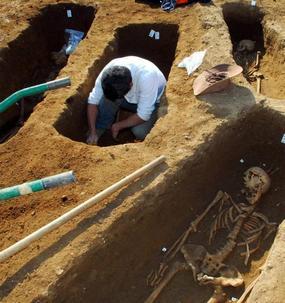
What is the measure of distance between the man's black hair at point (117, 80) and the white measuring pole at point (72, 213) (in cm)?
124

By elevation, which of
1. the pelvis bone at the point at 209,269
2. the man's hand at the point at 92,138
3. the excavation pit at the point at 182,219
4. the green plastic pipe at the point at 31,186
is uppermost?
the green plastic pipe at the point at 31,186

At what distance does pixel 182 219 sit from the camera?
7.02 meters

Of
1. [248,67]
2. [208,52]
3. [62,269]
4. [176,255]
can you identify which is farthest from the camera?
[248,67]

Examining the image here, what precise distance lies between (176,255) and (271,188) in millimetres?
1923

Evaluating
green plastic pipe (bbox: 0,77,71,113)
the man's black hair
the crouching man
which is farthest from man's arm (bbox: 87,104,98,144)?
the man's black hair

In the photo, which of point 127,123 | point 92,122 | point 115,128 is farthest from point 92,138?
point 127,123

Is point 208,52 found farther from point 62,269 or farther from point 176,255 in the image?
point 62,269

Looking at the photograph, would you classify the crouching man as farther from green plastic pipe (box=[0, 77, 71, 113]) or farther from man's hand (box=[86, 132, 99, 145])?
green plastic pipe (box=[0, 77, 71, 113])

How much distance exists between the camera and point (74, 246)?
18.9ft

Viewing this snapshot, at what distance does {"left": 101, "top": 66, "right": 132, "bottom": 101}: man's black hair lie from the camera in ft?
22.7

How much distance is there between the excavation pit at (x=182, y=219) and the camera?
19.6ft

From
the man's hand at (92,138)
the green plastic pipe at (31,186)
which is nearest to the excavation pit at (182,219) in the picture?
the green plastic pipe at (31,186)

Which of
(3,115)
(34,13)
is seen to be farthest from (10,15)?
(3,115)

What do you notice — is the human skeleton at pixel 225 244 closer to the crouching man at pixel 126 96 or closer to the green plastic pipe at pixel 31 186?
the crouching man at pixel 126 96
